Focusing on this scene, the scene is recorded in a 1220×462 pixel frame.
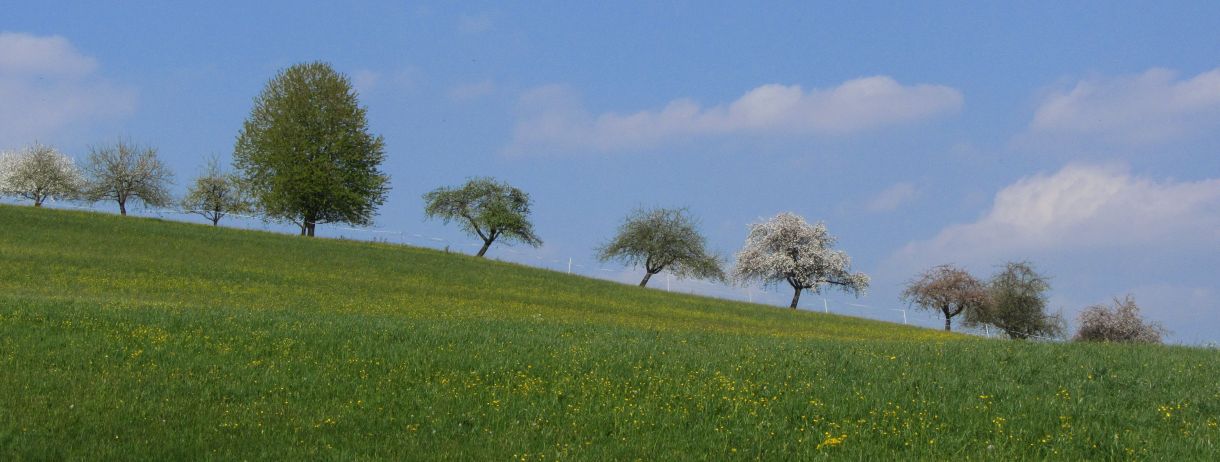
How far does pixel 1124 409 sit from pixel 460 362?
10999 millimetres

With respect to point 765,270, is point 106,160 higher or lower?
higher

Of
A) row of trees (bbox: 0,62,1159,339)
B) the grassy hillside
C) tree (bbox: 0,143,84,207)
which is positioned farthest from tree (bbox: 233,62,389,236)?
the grassy hillside

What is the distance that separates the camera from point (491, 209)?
72.1 m

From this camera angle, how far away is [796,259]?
7275cm

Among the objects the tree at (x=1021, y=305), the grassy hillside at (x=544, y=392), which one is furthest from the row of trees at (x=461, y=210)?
the grassy hillside at (x=544, y=392)

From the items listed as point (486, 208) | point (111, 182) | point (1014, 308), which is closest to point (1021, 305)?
point (1014, 308)

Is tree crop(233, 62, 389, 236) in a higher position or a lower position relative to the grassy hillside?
higher

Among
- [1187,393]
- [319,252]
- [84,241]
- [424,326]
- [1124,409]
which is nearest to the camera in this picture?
[1124,409]

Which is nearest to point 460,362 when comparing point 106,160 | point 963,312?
point 963,312

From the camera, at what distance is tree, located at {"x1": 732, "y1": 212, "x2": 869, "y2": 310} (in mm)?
71625

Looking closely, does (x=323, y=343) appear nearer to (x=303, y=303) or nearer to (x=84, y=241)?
(x=303, y=303)

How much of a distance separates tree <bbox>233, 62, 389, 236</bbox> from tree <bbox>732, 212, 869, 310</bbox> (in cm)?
3224

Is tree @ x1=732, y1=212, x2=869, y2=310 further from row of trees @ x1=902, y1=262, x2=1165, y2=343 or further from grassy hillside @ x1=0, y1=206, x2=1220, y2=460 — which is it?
grassy hillside @ x1=0, y1=206, x2=1220, y2=460

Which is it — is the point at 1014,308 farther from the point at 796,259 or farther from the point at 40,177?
the point at 40,177
